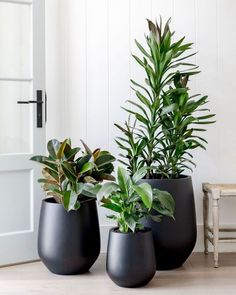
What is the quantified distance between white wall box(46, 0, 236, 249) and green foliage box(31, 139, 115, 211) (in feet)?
1.91

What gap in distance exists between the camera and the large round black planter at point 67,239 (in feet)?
9.62

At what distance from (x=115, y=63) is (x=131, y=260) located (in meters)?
1.64

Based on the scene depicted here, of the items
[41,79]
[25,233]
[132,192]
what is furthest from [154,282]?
[41,79]

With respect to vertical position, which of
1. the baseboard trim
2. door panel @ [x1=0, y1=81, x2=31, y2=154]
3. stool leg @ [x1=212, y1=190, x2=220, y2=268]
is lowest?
the baseboard trim

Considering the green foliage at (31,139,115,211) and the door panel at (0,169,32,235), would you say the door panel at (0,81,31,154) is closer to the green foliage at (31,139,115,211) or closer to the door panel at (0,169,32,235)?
the door panel at (0,169,32,235)

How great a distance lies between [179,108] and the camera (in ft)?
10.1

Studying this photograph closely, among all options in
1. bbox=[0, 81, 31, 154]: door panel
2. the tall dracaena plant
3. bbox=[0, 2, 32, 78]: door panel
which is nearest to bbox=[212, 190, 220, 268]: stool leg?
the tall dracaena plant

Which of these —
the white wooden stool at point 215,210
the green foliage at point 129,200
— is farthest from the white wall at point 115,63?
the green foliage at point 129,200

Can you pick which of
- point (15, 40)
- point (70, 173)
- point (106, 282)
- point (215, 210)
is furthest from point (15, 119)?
point (215, 210)

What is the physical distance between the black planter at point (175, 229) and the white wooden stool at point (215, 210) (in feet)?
0.57

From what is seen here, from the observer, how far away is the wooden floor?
8.85 feet

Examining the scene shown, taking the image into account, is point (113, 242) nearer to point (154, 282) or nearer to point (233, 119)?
point (154, 282)

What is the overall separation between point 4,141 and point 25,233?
0.69 m

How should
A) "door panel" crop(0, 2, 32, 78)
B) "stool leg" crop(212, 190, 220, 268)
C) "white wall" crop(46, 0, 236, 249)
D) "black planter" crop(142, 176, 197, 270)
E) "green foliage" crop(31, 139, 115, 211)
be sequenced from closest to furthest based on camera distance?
"green foliage" crop(31, 139, 115, 211)
"black planter" crop(142, 176, 197, 270)
"stool leg" crop(212, 190, 220, 268)
"door panel" crop(0, 2, 32, 78)
"white wall" crop(46, 0, 236, 249)
